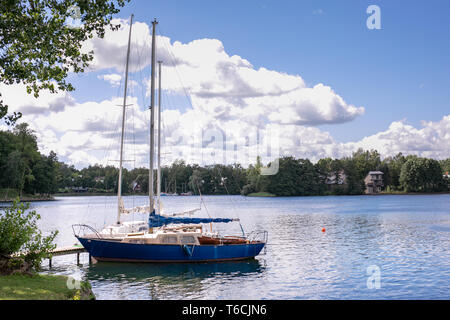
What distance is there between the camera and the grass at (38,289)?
44.9ft

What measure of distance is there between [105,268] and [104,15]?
17106 mm

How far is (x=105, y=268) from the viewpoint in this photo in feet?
94.0

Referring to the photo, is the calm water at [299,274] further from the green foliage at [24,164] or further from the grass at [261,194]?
the grass at [261,194]

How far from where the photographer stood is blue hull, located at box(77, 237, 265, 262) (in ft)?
95.2

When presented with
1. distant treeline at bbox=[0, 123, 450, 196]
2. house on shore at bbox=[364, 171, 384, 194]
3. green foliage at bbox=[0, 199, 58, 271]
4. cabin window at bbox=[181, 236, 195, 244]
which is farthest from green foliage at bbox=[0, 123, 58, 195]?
house on shore at bbox=[364, 171, 384, 194]

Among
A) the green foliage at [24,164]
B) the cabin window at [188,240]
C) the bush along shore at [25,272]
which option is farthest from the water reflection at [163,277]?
the green foliage at [24,164]

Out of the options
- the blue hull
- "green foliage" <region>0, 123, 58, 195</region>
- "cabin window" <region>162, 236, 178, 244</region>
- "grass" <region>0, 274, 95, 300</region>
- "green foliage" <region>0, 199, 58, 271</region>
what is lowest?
the blue hull

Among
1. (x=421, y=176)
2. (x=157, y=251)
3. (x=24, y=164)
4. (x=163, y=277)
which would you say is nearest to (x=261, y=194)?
(x=421, y=176)

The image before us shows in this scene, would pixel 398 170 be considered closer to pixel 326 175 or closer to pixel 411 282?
pixel 326 175

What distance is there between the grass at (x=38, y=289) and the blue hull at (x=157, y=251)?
39.6 feet

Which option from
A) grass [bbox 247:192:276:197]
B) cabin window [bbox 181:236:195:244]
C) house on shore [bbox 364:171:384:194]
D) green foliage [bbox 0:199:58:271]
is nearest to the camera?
green foliage [bbox 0:199:58:271]

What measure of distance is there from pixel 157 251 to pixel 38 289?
14.7m

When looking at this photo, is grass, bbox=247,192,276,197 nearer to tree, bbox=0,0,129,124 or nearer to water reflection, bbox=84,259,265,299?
water reflection, bbox=84,259,265,299

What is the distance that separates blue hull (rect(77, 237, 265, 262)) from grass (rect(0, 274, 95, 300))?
39.6ft
